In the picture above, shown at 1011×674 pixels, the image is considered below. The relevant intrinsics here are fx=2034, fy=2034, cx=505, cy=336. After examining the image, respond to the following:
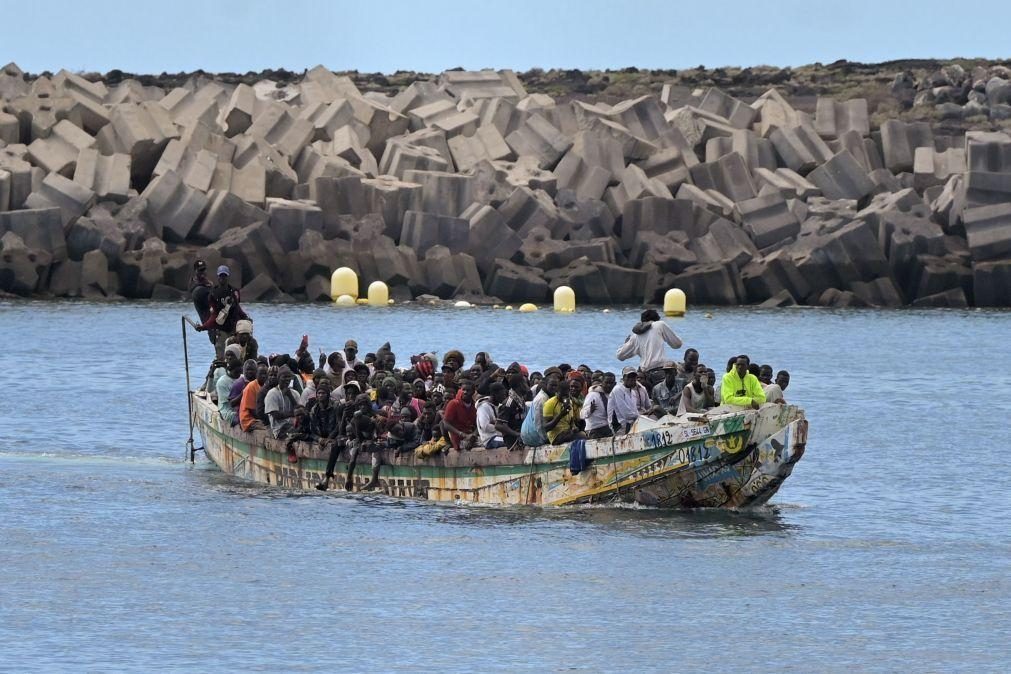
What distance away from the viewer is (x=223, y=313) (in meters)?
32.9

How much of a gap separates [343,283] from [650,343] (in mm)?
43393

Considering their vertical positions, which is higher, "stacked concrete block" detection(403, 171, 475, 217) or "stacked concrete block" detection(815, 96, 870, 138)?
"stacked concrete block" detection(815, 96, 870, 138)

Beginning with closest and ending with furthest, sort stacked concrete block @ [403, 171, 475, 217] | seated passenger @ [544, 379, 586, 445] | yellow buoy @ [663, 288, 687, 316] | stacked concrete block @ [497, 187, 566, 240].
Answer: seated passenger @ [544, 379, 586, 445]
yellow buoy @ [663, 288, 687, 316]
stacked concrete block @ [497, 187, 566, 240]
stacked concrete block @ [403, 171, 475, 217]

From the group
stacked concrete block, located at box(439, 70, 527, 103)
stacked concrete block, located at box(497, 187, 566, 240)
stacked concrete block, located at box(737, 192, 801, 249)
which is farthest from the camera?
stacked concrete block, located at box(439, 70, 527, 103)

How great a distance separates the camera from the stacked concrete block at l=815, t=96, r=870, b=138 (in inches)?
3322

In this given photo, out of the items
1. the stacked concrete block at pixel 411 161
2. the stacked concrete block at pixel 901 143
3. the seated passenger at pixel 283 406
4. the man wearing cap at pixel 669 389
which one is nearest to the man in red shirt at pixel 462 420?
the man wearing cap at pixel 669 389

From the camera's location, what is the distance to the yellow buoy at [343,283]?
230 feet

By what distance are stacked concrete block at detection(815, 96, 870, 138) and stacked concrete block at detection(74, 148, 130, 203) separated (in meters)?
29.8

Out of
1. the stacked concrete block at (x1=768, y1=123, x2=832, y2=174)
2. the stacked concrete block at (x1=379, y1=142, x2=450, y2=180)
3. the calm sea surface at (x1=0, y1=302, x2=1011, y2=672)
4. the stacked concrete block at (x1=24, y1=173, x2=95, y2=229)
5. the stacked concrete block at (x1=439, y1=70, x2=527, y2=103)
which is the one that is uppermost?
the stacked concrete block at (x1=439, y1=70, x2=527, y2=103)

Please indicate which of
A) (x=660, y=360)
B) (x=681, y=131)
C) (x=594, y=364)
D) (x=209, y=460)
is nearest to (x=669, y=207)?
(x=681, y=131)

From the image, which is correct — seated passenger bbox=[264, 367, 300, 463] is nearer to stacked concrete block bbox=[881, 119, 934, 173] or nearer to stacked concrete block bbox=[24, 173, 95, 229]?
stacked concrete block bbox=[24, 173, 95, 229]

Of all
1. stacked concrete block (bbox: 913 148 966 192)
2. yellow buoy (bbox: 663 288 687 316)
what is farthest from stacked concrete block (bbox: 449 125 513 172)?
stacked concrete block (bbox: 913 148 966 192)

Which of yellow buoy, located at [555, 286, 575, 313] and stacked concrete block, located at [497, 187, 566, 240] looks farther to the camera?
stacked concrete block, located at [497, 187, 566, 240]

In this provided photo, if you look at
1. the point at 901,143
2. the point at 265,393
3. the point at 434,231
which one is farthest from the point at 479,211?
the point at 265,393
